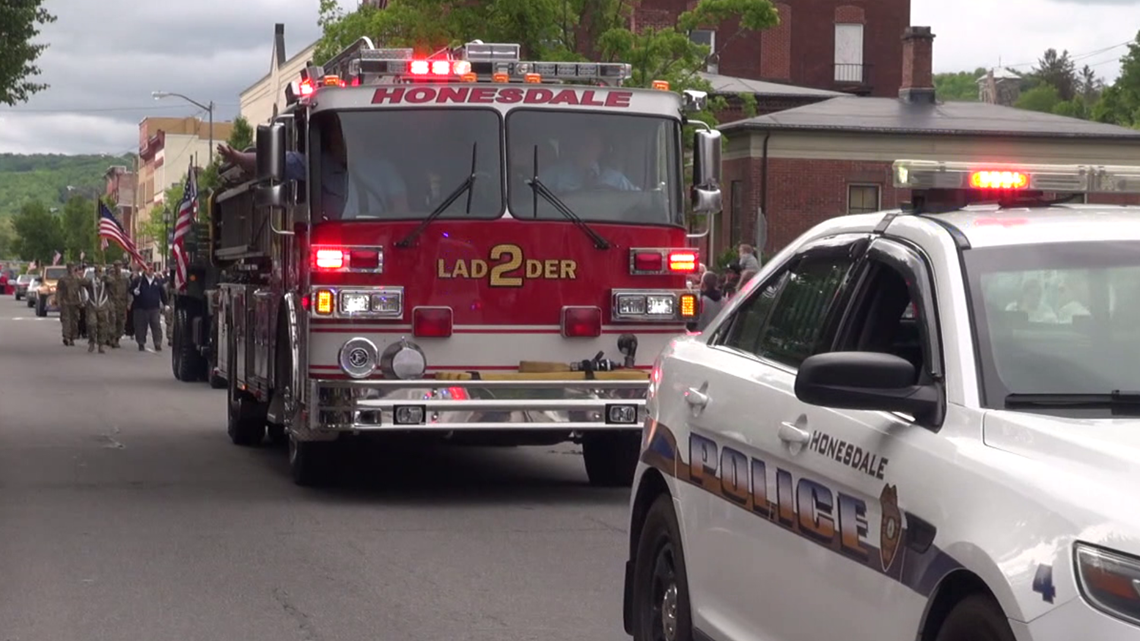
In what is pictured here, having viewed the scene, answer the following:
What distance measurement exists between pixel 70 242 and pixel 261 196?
132 meters

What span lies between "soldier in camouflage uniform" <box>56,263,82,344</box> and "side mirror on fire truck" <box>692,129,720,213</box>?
91.1 feet

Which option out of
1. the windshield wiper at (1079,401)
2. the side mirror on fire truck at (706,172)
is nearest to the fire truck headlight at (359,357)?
the side mirror on fire truck at (706,172)

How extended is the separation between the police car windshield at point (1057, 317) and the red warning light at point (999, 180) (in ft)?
1.94

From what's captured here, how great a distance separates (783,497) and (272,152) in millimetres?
7808

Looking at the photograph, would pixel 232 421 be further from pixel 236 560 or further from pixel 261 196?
pixel 236 560

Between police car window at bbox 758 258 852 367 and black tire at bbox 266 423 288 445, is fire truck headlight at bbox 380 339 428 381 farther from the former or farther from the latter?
police car window at bbox 758 258 852 367

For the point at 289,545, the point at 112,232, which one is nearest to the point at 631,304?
the point at 289,545

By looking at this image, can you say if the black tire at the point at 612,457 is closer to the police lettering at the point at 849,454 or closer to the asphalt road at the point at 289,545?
the asphalt road at the point at 289,545

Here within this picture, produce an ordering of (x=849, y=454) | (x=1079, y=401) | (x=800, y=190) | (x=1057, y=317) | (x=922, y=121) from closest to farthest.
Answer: (x=1079, y=401), (x=1057, y=317), (x=849, y=454), (x=800, y=190), (x=922, y=121)

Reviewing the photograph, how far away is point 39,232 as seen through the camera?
511ft

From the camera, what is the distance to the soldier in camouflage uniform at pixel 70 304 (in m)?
38.6

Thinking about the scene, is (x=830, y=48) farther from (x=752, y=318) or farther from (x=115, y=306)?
(x=752, y=318)

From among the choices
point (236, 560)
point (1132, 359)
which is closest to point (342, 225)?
point (236, 560)

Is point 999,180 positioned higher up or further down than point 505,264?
higher up
